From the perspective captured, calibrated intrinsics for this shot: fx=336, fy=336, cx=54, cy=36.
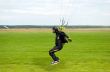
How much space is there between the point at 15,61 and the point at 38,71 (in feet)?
14.8

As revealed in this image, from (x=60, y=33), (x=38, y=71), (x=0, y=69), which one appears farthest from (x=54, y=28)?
(x=0, y=69)

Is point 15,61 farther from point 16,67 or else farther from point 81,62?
point 81,62

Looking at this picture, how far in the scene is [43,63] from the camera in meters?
21.4

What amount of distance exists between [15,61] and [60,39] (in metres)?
4.67

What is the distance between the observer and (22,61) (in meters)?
22.5

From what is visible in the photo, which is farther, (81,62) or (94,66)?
(81,62)

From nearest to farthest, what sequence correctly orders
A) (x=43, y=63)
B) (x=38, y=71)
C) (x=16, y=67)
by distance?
(x=38, y=71), (x=16, y=67), (x=43, y=63)

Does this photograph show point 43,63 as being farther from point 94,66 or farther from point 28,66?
point 94,66

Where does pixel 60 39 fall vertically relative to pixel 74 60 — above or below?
above

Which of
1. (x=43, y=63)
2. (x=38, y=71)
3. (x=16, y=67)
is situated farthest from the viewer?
(x=43, y=63)

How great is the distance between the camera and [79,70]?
60.8ft

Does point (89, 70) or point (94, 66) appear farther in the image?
point (94, 66)

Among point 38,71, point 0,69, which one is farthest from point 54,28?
point 0,69

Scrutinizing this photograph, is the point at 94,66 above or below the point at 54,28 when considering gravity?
below
